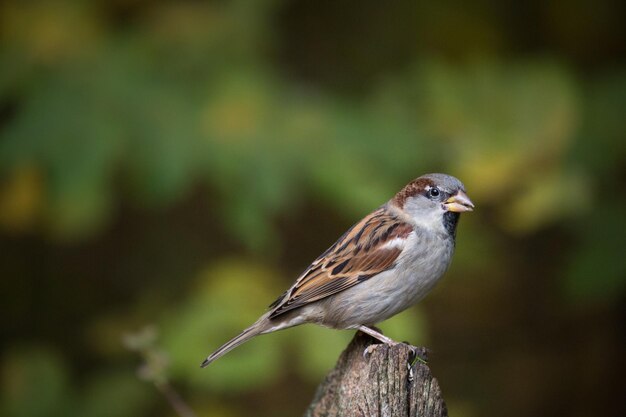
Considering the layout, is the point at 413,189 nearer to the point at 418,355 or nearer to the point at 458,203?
the point at 458,203

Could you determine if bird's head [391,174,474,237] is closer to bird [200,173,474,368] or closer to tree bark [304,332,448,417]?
bird [200,173,474,368]

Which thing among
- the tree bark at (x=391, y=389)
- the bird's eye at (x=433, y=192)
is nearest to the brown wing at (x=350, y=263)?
the bird's eye at (x=433, y=192)

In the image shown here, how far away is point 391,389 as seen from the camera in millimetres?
1995

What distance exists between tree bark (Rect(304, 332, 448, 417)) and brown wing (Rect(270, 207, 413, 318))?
609 millimetres

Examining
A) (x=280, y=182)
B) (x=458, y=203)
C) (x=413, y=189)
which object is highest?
(x=280, y=182)

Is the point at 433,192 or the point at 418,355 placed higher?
the point at 433,192

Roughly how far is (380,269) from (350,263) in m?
0.11

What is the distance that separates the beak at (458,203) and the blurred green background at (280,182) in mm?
459

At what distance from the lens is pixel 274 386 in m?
4.73

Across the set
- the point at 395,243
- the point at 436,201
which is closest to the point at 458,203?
the point at 436,201

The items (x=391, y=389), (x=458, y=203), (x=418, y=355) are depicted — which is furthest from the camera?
(x=458, y=203)

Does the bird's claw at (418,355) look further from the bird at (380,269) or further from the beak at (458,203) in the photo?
the beak at (458,203)

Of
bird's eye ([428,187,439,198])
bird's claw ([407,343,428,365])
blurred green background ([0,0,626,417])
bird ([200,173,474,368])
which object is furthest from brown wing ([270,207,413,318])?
bird's claw ([407,343,428,365])

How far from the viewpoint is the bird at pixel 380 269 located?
269 cm
